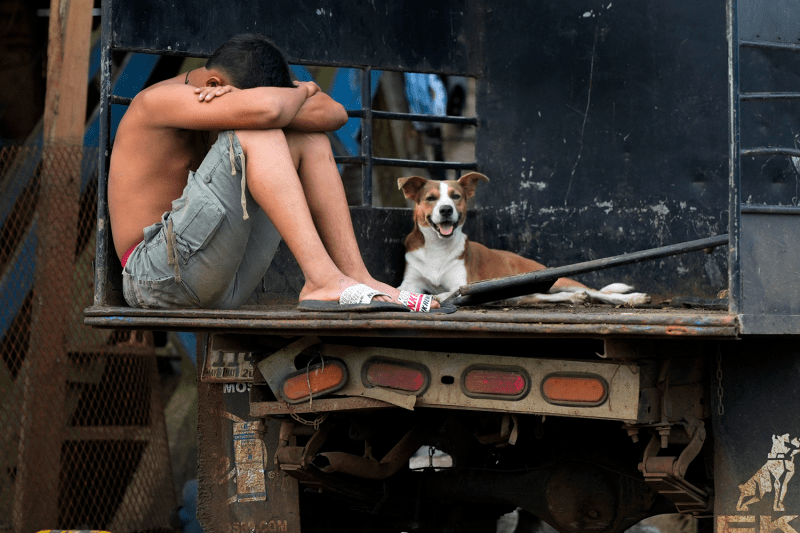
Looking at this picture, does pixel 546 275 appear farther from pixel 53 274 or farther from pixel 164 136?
pixel 53 274

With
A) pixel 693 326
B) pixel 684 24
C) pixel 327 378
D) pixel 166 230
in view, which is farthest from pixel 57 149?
pixel 693 326

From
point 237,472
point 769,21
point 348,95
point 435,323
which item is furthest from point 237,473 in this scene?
point 348,95

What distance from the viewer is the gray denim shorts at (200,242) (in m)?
3.14

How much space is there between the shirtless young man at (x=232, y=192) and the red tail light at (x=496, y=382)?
0.27 meters

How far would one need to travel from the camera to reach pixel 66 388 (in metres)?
5.29

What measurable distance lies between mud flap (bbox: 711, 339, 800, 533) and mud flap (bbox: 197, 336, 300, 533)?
169 cm

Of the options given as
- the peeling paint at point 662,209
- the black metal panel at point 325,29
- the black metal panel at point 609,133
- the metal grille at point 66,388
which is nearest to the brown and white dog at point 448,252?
the black metal panel at point 609,133

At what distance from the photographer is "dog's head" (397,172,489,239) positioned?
15.7 ft

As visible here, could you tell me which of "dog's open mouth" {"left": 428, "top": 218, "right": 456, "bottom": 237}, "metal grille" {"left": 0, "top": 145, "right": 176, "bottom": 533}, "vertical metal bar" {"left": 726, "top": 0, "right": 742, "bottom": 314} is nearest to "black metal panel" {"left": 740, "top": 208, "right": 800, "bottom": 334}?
"vertical metal bar" {"left": 726, "top": 0, "right": 742, "bottom": 314}

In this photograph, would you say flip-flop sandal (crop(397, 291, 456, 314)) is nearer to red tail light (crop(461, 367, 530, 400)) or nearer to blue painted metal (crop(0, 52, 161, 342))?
red tail light (crop(461, 367, 530, 400))

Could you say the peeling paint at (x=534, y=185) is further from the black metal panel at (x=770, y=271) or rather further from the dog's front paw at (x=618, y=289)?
the black metal panel at (x=770, y=271)

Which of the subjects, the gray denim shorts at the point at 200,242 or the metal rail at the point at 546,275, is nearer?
the metal rail at the point at 546,275

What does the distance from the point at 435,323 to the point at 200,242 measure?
37.4 inches

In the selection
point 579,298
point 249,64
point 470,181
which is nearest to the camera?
point 249,64
